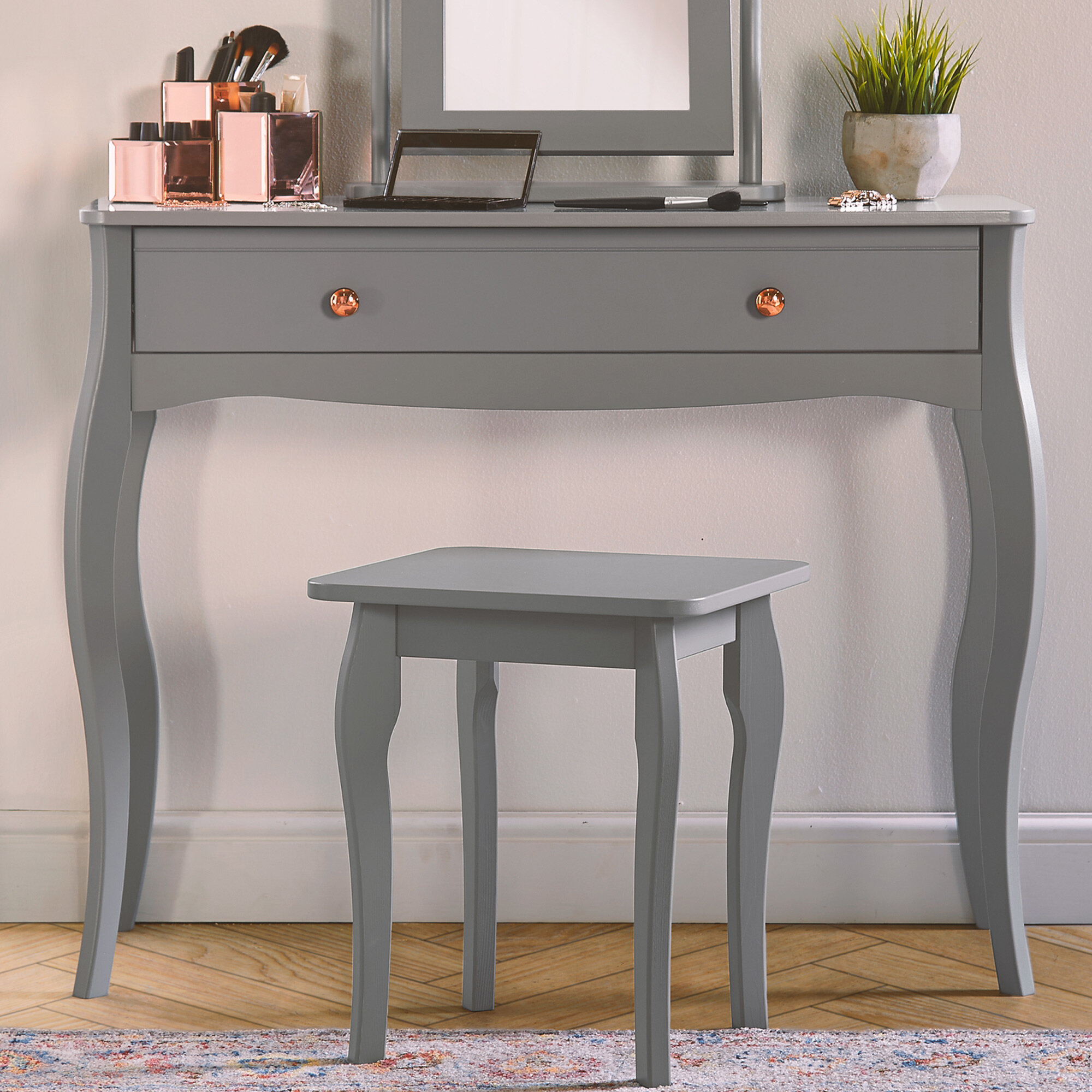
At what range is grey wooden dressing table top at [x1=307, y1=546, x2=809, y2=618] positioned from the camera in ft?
3.99

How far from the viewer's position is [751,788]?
4.69ft

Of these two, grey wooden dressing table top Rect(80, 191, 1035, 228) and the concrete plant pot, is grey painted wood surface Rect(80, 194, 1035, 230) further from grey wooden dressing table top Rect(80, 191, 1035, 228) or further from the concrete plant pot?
the concrete plant pot

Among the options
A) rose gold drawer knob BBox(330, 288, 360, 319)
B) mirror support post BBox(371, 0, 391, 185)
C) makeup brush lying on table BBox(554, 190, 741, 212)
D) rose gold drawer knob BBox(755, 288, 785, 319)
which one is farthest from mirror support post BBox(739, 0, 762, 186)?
rose gold drawer knob BBox(330, 288, 360, 319)

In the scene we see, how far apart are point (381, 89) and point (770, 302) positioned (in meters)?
0.60

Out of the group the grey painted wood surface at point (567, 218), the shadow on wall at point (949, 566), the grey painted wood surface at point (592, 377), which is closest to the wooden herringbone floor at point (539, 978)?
the shadow on wall at point (949, 566)

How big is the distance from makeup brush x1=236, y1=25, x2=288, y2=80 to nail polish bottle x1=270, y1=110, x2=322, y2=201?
0.16 meters

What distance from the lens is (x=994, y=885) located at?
154 cm

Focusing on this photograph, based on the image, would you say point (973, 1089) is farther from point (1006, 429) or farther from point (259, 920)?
point (259, 920)

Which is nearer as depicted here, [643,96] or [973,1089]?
[973,1089]

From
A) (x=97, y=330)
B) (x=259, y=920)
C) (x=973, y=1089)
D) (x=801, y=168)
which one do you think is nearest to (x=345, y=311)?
(x=97, y=330)

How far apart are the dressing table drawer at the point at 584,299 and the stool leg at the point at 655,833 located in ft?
1.15

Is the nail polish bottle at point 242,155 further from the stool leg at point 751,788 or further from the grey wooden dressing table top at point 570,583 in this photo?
the stool leg at point 751,788

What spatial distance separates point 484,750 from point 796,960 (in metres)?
0.49

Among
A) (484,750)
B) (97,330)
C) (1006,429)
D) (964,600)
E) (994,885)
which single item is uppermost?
(97,330)
